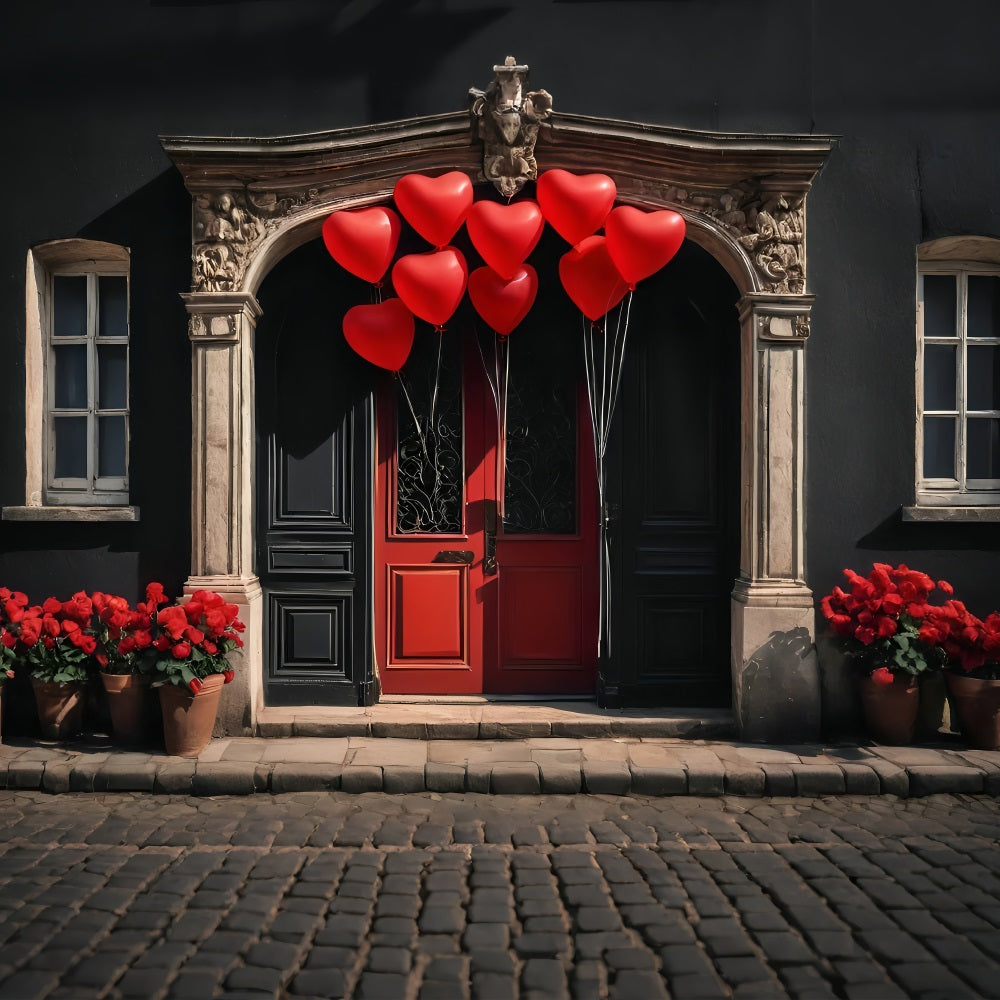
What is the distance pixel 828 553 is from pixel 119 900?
4695 millimetres

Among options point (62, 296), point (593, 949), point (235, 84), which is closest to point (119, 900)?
point (593, 949)

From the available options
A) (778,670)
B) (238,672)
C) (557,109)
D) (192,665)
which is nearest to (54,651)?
(192,665)

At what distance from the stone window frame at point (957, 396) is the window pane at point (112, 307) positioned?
5.51 metres

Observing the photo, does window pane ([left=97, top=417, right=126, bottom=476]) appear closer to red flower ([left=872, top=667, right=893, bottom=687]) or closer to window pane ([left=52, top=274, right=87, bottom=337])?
window pane ([left=52, top=274, right=87, bottom=337])

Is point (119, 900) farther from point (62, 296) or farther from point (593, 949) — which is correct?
point (62, 296)

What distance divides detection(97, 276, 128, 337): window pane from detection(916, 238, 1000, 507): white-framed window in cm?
562

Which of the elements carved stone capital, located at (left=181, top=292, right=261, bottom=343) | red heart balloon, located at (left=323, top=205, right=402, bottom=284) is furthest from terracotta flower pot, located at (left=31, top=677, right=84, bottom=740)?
red heart balloon, located at (left=323, top=205, right=402, bottom=284)

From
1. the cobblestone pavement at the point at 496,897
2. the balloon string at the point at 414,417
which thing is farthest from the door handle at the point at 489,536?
the cobblestone pavement at the point at 496,897

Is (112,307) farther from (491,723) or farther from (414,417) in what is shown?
(491,723)

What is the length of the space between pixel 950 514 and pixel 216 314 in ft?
16.7

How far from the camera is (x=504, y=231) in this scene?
5426 millimetres

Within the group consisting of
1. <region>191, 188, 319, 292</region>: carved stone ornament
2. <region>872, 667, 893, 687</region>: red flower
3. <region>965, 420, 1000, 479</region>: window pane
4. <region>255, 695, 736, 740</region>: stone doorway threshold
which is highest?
<region>191, 188, 319, 292</region>: carved stone ornament

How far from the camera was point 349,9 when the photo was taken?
6117 mm

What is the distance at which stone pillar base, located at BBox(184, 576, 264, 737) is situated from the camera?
5871 mm
